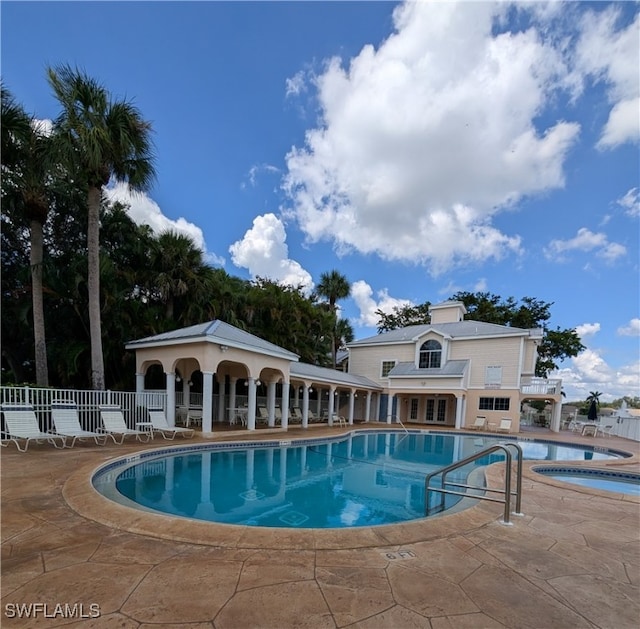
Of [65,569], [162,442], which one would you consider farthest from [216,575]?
[162,442]

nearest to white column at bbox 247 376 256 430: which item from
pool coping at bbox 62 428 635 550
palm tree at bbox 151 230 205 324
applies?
palm tree at bbox 151 230 205 324

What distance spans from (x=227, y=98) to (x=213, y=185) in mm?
5068

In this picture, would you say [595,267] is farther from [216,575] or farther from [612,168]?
[216,575]

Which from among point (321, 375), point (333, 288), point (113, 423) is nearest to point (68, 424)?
point (113, 423)

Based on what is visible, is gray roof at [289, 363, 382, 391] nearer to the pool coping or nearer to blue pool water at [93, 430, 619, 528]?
blue pool water at [93, 430, 619, 528]

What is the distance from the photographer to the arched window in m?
24.7

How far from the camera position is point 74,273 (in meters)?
14.2

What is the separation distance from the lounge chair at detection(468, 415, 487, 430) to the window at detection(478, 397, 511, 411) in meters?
0.66

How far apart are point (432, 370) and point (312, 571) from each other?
2234 cm

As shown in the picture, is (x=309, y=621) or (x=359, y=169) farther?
(x=359, y=169)

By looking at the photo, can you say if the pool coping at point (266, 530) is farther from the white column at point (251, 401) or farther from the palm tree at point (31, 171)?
the palm tree at point (31, 171)

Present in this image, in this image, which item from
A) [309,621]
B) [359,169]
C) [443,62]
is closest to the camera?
[309,621]

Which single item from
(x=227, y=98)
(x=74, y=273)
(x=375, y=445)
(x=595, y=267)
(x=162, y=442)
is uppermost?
(x=227, y=98)

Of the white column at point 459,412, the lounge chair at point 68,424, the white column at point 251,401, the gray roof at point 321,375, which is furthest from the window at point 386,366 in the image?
the lounge chair at point 68,424
